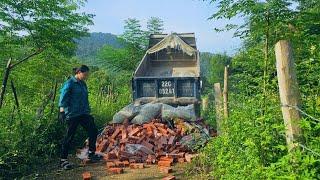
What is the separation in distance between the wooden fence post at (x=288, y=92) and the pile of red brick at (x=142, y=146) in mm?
3504

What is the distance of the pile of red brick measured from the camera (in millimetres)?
8141

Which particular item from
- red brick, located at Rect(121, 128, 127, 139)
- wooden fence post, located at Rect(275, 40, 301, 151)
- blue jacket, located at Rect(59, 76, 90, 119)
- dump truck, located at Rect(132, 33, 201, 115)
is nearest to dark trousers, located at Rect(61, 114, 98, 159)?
blue jacket, located at Rect(59, 76, 90, 119)

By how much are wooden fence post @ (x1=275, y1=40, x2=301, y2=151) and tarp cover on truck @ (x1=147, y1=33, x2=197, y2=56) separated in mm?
11913

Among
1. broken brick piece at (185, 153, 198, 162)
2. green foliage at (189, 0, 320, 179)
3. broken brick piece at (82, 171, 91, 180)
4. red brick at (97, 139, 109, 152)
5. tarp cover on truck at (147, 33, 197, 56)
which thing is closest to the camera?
green foliage at (189, 0, 320, 179)

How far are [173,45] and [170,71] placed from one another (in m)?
1.03

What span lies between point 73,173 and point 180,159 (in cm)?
198

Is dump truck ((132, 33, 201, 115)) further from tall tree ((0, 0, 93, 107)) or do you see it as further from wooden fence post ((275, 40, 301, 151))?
wooden fence post ((275, 40, 301, 151))

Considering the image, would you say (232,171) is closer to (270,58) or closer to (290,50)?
(290,50)

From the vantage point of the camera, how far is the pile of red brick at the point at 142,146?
8.14m

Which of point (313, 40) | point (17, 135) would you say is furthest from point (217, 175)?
point (17, 135)

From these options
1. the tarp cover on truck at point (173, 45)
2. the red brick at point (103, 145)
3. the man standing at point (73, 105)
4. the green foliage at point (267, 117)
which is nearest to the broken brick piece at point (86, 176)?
the man standing at point (73, 105)

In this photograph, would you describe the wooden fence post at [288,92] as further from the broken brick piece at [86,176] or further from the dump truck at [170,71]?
the dump truck at [170,71]

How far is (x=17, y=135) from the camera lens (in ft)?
27.0

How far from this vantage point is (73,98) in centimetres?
Result: 802
